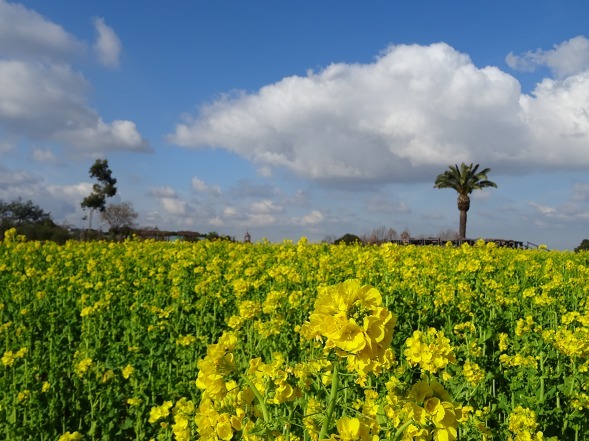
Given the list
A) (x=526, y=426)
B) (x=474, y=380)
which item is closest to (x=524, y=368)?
(x=474, y=380)

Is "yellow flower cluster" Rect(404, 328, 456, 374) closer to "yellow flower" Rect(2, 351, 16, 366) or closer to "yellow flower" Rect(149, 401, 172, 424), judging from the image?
"yellow flower" Rect(149, 401, 172, 424)

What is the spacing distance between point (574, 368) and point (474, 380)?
1.16 meters

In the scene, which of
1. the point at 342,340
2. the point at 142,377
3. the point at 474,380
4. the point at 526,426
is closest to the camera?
the point at 342,340

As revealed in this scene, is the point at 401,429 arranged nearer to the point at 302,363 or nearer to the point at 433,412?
the point at 433,412

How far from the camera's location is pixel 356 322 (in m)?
1.65

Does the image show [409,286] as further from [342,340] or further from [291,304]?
[342,340]

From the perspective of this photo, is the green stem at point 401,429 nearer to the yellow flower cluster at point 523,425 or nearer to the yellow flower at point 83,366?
the yellow flower cluster at point 523,425

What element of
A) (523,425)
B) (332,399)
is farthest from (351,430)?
(523,425)

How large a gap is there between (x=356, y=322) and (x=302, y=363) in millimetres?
1199

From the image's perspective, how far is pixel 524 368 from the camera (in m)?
4.84

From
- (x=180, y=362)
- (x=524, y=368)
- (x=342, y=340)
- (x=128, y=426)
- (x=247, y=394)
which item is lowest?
(x=128, y=426)

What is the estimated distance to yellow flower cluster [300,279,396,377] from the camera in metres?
1.63

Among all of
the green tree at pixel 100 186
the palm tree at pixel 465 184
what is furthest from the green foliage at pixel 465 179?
the green tree at pixel 100 186

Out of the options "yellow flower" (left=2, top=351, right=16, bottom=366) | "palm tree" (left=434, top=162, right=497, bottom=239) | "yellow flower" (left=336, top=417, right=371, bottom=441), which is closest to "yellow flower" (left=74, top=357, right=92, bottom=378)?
"yellow flower" (left=2, top=351, right=16, bottom=366)
